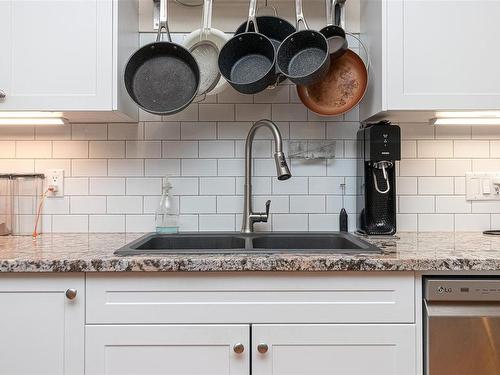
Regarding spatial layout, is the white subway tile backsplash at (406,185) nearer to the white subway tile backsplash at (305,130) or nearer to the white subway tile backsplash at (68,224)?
the white subway tile backsplash at (305,130)

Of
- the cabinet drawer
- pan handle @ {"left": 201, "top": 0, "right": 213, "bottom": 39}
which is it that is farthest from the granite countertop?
pan handle @ {"left": 201, "top": 0, "right": 213, "bottom": 39}

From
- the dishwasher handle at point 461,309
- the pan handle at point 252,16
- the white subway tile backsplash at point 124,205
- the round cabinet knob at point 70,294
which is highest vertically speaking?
the pan handle at point 252,16

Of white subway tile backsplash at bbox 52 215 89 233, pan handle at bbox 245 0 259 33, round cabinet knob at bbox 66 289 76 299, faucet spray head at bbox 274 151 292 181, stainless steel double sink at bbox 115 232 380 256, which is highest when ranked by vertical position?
pan handle at bbox 245 0 259 33

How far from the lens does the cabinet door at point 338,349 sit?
4.05ft

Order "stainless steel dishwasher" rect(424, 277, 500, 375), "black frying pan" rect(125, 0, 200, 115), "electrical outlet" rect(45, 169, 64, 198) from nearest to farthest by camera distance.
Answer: "stainless steel dishwasher" rect(424, 277, 500, 375) < "black frying pan" rect(125, 0, 200, 115) < "electrical outlet" rect(45, 169, 64, 198)

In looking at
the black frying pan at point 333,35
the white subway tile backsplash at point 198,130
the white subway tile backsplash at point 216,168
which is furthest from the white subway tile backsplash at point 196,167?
the black frying pan at point 333,35

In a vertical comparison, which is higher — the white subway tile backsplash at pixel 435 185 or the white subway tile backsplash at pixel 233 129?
the white subway tile backsplash at pixel 233 129

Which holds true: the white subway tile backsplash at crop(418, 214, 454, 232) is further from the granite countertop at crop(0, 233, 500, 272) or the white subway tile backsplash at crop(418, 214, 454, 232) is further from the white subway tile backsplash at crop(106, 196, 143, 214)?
the white subway tile backsplash at crop(106, 196, 143, 214)

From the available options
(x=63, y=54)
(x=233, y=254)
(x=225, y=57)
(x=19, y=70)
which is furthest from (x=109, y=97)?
(x=233, y=254)

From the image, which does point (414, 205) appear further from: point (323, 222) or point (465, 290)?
point (465, 290)

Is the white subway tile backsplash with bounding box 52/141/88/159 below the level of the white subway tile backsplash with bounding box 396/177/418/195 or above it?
above

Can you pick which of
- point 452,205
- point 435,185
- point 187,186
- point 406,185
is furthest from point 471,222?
point 187,186

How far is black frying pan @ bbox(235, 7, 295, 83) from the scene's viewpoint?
173 centimetres

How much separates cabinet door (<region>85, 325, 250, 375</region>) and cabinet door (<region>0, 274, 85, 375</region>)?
0.22 feet
